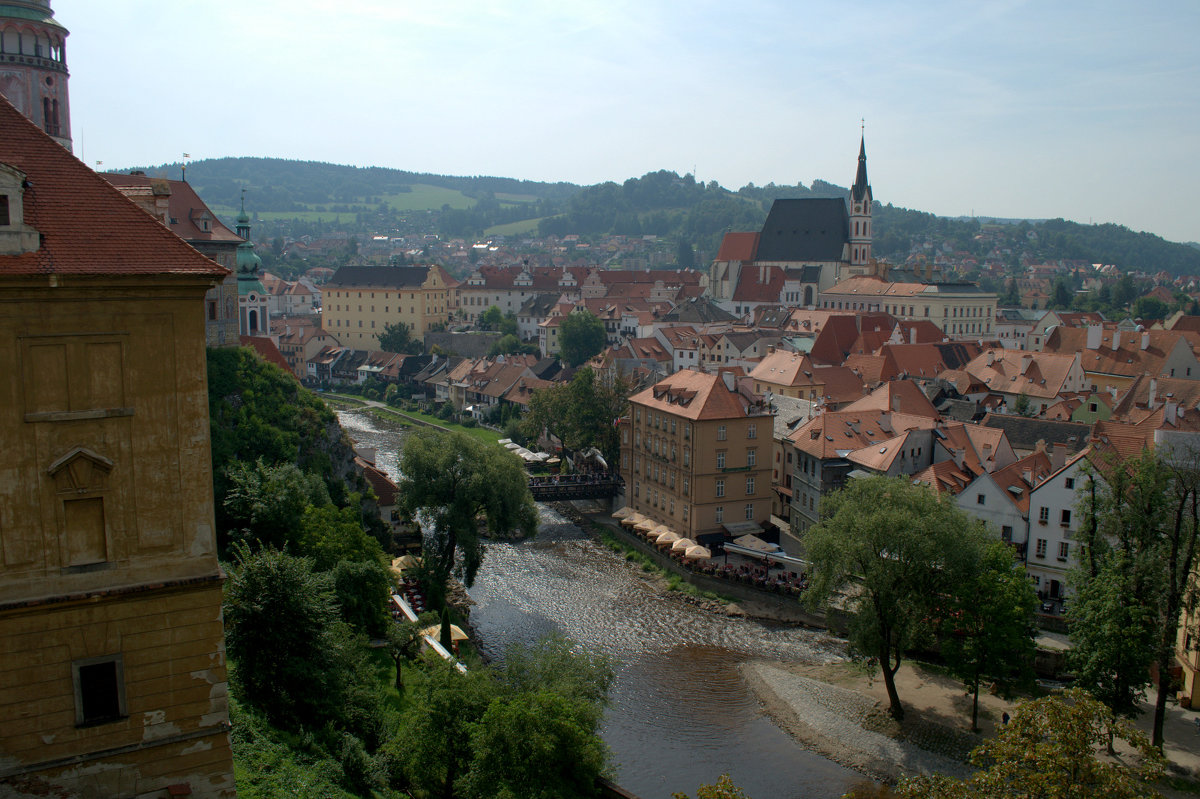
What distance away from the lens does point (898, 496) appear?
85.0ft

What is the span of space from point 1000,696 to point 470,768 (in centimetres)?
1608

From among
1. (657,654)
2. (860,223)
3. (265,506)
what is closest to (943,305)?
(860,223)

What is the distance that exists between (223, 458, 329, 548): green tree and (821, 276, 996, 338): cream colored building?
67.8 m

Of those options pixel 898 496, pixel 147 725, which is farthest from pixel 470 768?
pixel 898 496

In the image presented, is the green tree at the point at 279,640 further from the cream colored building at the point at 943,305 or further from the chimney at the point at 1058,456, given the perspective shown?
the cream colored building at the point at 943,305

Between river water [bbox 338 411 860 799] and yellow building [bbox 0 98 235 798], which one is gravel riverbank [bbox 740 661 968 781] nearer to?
river water [bbox 338 411 860 799]

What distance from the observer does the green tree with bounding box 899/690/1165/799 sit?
10680mm

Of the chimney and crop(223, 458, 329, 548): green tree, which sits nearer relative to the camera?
crop(223, 458, 329, 548): green tree

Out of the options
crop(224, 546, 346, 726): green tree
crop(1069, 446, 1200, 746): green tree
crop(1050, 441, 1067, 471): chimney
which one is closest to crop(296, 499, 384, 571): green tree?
crop(224, 546, 346, 726): green tree

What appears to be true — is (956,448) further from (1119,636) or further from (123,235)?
(123,235)

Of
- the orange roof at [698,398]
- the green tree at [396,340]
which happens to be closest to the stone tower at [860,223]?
the green tree at [396,340]

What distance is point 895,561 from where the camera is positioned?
25203mm

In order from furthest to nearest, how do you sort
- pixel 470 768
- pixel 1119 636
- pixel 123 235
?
pixel 1119 636 → pixel 470 768 → pixel 123 235

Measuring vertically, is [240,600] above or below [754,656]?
above
